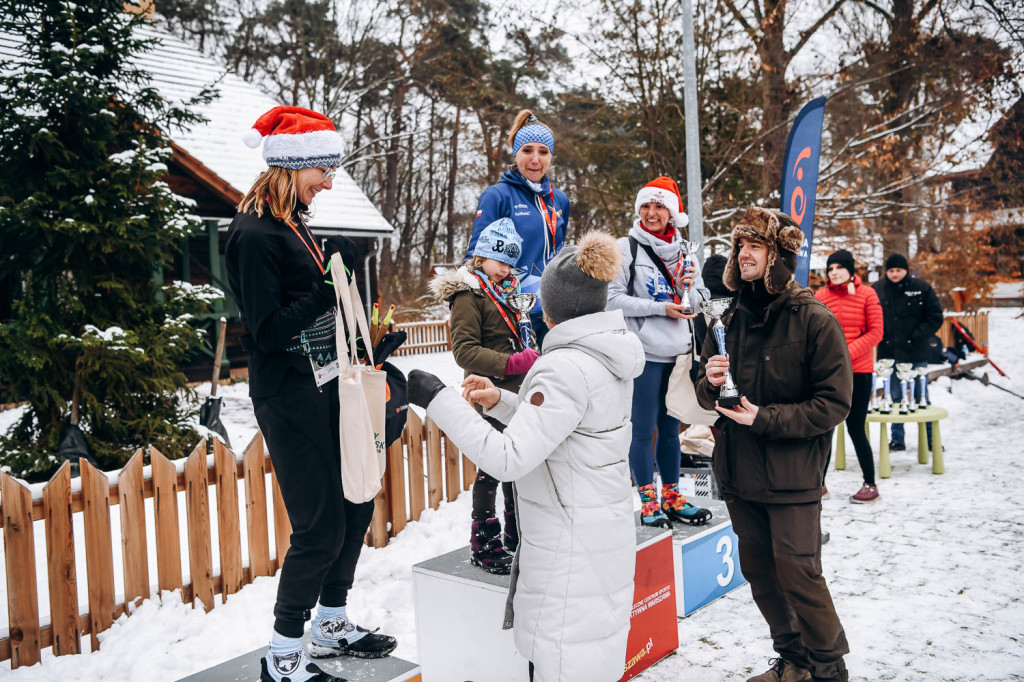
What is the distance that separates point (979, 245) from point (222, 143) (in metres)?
19.2

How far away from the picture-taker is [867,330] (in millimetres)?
6227

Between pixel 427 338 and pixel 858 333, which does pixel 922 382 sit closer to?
pixel 858 333

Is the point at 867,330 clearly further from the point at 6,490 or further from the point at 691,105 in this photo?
the point at 6,490

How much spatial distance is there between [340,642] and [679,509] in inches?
81.6

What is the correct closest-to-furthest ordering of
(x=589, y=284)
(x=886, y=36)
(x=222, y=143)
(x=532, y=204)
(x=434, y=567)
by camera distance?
1. (x=589, y=284)
2. (x=434, y=567)
3. (x=532, y=204)
4. (x=222, y=143)
5. (x=886, y=36)

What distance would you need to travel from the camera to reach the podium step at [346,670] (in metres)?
2.47

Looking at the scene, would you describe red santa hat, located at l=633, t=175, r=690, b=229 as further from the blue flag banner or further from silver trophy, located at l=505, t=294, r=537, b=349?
the blue flag banner

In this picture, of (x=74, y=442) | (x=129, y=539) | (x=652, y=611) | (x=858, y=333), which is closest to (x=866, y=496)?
(x=858, y=333)

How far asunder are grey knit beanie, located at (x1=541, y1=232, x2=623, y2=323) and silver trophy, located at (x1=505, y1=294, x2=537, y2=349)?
26.9 inches

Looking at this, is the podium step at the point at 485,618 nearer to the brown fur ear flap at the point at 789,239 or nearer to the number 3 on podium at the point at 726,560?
the number 3 on podium at the point at 726,560

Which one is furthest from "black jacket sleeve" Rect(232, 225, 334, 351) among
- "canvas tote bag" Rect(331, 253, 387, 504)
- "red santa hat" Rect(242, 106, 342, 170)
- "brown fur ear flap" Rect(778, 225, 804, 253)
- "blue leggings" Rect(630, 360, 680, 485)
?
"blue leggings" Rect(630, 360, 680, 485)

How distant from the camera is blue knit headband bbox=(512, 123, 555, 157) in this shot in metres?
3.55

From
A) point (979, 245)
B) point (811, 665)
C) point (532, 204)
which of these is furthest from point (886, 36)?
point (811, 665)

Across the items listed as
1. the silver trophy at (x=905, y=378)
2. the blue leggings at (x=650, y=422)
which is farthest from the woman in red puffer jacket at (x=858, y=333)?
the blue leggings at (x=650, y=422)
